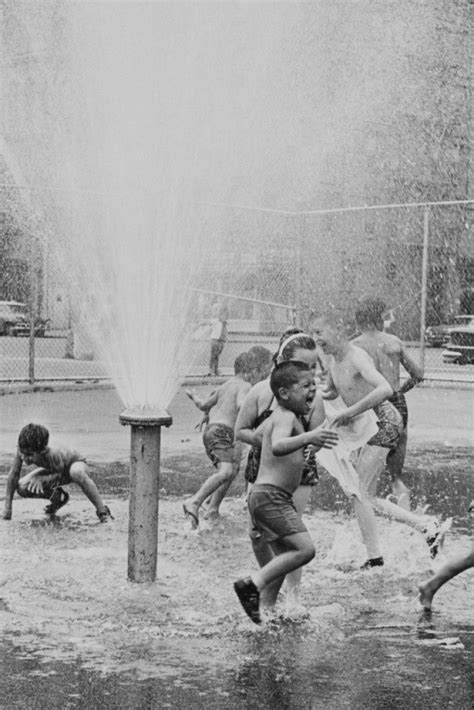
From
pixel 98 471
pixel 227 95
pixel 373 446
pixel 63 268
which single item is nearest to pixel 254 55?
pixel 227 95

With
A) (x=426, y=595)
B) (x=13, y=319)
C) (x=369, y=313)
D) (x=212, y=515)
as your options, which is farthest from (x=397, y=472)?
(x=13, y=319)

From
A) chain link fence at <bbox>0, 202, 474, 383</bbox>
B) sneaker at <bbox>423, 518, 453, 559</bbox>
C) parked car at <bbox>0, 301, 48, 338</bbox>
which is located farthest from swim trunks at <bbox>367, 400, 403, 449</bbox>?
parked car at <bbox>0, 301, 48, 338</bbox>

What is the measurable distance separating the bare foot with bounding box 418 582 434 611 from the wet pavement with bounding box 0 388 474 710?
7 cm

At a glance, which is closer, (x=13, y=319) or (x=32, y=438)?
(x=32, y=438)

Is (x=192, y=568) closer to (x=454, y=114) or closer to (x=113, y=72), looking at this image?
(x=113, y=72)

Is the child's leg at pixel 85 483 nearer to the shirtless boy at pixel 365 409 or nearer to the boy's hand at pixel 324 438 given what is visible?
the shirtless boy at pixel 365 409

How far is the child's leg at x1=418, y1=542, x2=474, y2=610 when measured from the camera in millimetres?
5234

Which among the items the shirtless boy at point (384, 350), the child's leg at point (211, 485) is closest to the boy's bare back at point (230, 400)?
the child's leg at point (211, 485)

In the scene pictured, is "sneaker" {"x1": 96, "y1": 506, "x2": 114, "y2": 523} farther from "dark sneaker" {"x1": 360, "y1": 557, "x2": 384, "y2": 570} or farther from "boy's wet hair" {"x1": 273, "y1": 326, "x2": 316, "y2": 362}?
"boy's wet hair" {"x1": 273, "y1": 326, "x2": 316, "y2": 362}

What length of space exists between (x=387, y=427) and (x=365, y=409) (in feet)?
1.80

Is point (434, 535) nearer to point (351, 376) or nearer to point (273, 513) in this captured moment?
point (351, 376)

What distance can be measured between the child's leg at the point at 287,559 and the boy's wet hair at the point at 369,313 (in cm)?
257

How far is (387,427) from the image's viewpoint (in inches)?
267

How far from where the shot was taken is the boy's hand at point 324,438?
4910 millimetres
